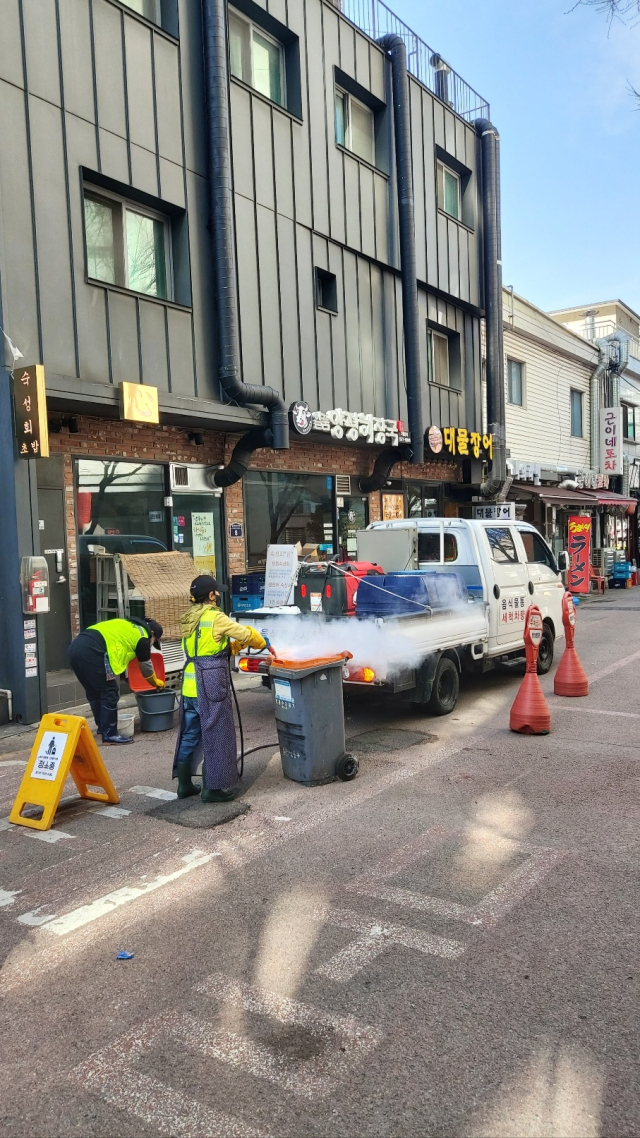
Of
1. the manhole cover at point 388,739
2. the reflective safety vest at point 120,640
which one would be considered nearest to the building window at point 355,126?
the reflective safety vest at point 120,640

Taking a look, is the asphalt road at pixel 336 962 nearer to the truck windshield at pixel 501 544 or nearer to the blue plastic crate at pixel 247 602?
the truck windshield at pixel 501 544

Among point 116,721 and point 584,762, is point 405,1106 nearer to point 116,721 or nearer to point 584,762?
point 584,762

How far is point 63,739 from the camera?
235 inches

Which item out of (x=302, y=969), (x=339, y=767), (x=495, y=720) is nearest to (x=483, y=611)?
(x=495, y=720)

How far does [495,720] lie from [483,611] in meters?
1.40

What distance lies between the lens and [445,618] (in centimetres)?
859

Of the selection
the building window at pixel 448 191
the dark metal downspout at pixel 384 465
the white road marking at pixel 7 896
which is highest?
the building window at pixel 448 191

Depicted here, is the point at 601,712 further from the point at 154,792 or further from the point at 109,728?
the point at 109,728

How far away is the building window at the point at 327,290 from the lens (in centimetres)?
1430

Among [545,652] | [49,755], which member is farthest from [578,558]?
[49,755]

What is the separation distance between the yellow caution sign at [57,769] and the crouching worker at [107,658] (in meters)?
1.75

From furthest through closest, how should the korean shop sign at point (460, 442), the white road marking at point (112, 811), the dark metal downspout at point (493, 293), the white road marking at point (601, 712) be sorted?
the dark metal downspout at point (493, 293) → the korean shop sign at point (460, 442) → the white road marking at point (601, 712) → the white road marking at point (112, 811)

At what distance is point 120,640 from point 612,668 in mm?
7097

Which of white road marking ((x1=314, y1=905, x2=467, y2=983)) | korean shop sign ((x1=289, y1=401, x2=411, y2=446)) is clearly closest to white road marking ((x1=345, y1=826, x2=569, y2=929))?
white road marking ((x1=314, y1=905, x2=467, y2=983))
